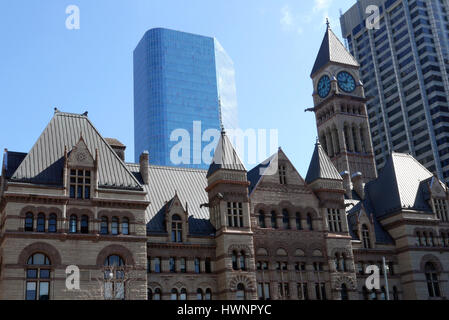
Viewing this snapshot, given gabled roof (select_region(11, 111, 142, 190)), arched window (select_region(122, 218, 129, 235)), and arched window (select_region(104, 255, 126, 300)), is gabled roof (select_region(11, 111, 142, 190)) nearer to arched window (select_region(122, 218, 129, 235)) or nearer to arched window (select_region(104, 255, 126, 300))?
arched window (select_region(122, 218, 129, 235))

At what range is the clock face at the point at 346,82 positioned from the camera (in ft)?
325

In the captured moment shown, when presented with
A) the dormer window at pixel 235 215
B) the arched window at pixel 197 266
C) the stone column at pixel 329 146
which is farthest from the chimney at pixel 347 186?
the arched window at pixel 197 266

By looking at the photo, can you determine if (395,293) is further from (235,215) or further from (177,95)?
(177,95)

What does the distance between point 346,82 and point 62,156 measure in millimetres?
62345

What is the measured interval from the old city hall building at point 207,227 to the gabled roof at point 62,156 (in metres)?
0.13

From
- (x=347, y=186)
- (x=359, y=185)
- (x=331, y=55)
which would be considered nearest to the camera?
(x=347, y=186)

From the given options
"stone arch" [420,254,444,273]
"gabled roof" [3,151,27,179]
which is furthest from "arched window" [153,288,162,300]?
"stone arch" [420,254,444,273]

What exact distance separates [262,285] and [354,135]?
4918cm

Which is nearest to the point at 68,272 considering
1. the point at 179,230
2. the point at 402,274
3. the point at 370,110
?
the point at 179,230

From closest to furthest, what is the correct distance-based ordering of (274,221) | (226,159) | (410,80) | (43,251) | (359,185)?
(43,251)
(226,159)
(274,221)
(359,185)
(410,80)

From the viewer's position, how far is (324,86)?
100062 millimetres

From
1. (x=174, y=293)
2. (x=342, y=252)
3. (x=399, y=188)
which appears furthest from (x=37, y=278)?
(x=399, y=188)

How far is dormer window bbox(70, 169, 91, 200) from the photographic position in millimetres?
48094

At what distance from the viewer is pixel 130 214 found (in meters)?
49.4
